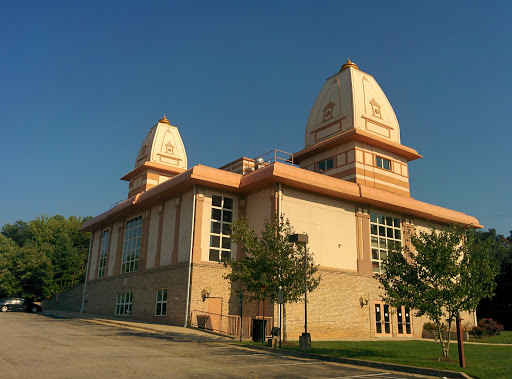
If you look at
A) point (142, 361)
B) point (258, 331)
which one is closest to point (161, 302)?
point (258, 331)

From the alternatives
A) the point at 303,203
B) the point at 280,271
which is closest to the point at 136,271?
the point at 303,203

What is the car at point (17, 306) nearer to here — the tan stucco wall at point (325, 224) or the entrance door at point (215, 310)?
the entrance door at point (215, 310)

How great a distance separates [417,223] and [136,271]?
21.9 m

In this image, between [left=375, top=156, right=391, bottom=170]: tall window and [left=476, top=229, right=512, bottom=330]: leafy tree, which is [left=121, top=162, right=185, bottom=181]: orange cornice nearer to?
[left=375, top=156, right=391, bottom=170]: tall window

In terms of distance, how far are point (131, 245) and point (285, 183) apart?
48.7 ft

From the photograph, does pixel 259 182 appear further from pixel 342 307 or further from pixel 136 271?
pixel 136 271

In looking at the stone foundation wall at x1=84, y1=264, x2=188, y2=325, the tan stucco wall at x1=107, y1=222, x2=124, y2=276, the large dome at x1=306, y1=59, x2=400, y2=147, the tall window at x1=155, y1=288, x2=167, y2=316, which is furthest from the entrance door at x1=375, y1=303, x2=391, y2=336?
the tan stucco wall at x1=107, y1=222, x2=124, y2=276

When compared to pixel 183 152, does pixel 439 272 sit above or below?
below

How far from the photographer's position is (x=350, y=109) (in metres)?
33.8

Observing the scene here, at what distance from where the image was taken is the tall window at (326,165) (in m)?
34.2

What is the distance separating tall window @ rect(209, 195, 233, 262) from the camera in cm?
2764

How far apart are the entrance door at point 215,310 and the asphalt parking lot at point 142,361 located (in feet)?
20.3

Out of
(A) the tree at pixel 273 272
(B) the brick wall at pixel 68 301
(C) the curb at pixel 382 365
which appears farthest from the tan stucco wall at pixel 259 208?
(B) the brick wall at pixel 68 301

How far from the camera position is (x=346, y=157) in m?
33.0
